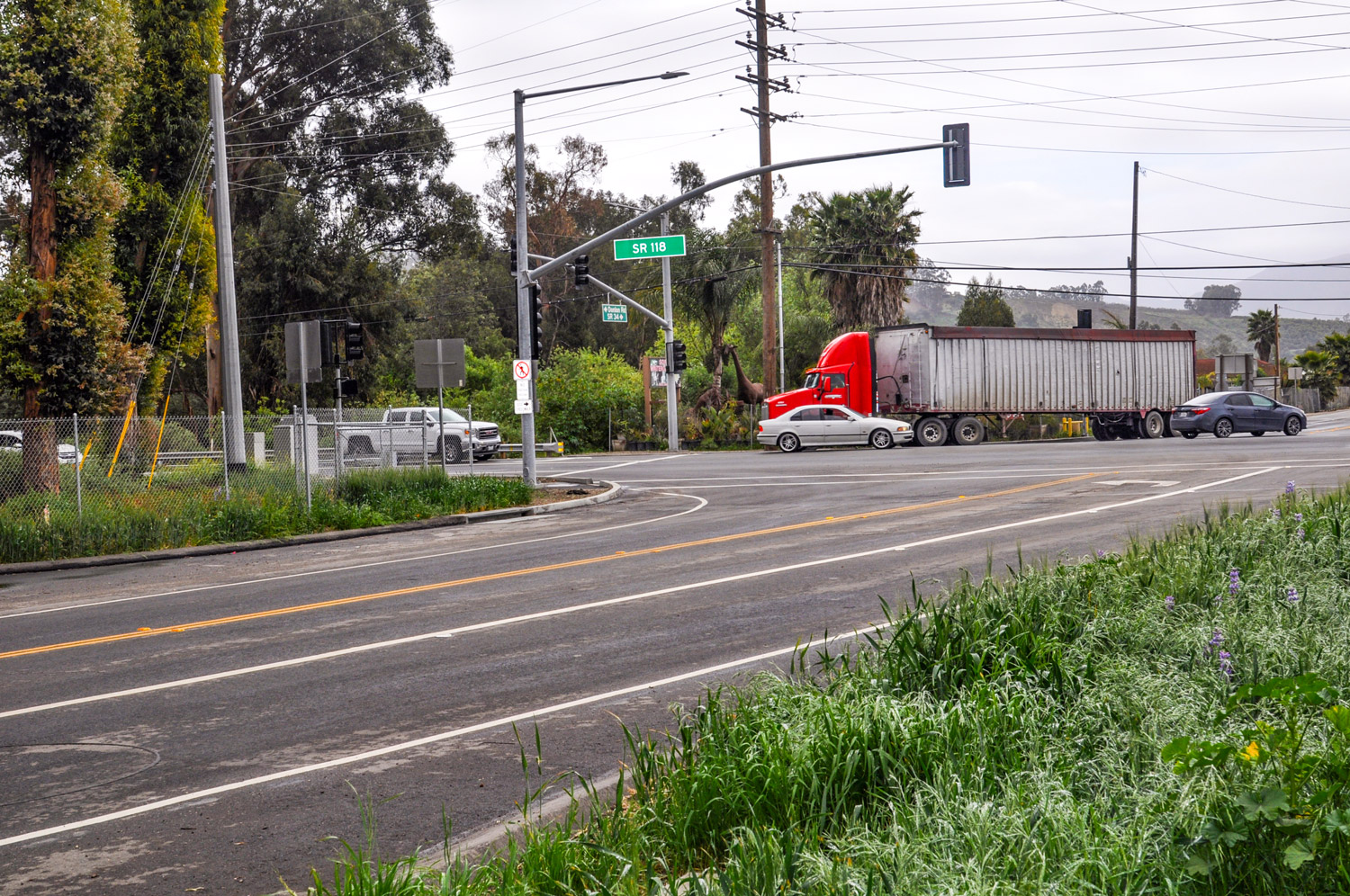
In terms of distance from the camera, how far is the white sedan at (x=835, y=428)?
38406 millimetres

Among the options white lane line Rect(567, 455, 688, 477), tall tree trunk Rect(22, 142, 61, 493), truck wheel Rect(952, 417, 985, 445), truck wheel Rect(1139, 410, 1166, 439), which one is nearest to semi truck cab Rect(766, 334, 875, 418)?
truck wheel Rect(952, 417, 985, 445)

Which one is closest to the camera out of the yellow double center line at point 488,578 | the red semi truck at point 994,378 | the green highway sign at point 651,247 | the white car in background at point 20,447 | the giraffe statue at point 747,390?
the yellow double center line at point 488,578

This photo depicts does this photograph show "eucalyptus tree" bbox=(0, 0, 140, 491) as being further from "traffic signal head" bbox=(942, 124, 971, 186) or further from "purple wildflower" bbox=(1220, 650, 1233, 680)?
"purple wildflower" bbox=(1220, 650, 1233, 680)

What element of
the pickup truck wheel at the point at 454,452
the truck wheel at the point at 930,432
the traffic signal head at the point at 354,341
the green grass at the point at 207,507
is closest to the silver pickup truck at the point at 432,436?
the pickup truck wheel at the point at 454,452

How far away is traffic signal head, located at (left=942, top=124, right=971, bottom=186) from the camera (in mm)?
22922

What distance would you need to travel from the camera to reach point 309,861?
15.7 feet

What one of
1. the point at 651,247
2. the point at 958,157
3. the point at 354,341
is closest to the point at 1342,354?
the point at 651,247

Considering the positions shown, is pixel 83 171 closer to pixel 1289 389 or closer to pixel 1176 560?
pixel 1176 560

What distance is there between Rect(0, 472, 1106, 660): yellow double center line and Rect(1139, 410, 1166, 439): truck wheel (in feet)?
84.6

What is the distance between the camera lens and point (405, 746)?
6.41m

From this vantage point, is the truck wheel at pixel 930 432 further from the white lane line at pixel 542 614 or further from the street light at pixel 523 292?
the white lane line at pixel 542 614

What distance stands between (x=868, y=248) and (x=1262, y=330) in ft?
230

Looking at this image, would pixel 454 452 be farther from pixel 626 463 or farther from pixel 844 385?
pixel 844 385

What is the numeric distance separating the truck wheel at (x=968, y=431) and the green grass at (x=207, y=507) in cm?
2184
